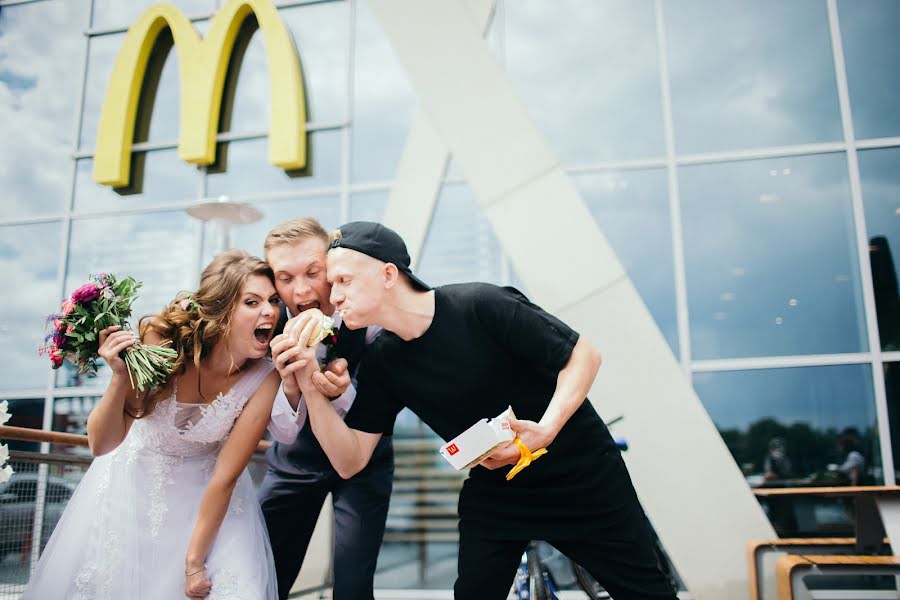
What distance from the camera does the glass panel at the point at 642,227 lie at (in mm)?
7266

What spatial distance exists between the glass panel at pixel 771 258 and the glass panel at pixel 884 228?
7.1 inches

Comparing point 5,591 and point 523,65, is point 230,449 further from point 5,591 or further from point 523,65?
point 523,65

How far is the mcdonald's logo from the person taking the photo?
822 cm

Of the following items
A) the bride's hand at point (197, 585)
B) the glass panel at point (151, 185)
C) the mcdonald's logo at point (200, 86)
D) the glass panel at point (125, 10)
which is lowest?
the bride's hand at point (197, 585)

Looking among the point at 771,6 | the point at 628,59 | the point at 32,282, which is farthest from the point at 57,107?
the point at 771,6

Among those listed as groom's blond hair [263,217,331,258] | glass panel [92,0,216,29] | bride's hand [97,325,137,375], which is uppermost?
glass panel [92,0,216,29]

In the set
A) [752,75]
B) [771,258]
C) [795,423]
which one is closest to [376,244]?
[795,423]

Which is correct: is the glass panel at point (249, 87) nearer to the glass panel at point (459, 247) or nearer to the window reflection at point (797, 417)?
the glass panel at point (459, 247)

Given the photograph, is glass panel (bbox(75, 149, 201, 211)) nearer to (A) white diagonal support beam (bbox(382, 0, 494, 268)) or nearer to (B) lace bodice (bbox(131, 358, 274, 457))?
(A) white diagonal support beam (bbox(382, 0, 494, 268))

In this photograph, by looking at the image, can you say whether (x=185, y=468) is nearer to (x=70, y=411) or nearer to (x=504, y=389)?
(x=504, y=389)

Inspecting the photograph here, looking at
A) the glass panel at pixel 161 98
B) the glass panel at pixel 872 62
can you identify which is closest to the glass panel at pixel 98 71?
the glass panel at pixel 161 98

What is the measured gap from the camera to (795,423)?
6.76 meters

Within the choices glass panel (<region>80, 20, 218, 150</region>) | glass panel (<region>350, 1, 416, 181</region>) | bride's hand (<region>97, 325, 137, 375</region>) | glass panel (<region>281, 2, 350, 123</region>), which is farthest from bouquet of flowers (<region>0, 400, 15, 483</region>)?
glass panel (<region>80, 20, 218, 150</region>)

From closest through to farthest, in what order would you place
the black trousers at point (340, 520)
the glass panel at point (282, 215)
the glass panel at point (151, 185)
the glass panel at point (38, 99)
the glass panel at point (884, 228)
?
Result: the black trousers at point (340, 520), the glass panel at point (884, 228), the glass panel at point (282, 215), the glass panel at point (151, 185), the glass panel at point (38, 99)
